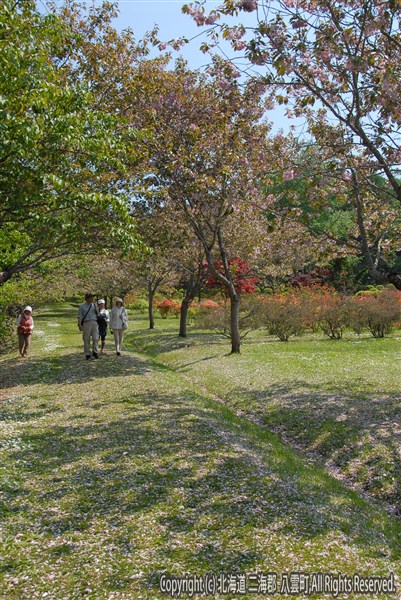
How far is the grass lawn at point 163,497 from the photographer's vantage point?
4.88 m

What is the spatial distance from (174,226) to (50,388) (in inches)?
410

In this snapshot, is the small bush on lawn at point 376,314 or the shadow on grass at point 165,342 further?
the small bush on lawn at point 376,314

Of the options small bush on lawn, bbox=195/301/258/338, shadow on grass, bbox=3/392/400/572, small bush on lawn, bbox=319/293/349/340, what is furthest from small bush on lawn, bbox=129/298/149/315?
shadow on grass, bbox=3/392/400/572

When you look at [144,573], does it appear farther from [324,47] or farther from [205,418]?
[324,47]

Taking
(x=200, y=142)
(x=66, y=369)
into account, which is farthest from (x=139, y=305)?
(x=200, y=142)

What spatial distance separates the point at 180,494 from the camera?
21.9 ft

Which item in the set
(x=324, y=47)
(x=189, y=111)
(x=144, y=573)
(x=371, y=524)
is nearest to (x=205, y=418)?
(x=371, y=524)

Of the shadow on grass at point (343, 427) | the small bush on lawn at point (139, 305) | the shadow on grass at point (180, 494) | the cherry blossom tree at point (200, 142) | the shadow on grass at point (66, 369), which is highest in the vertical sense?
the cherry blossom tree at point (200, 142)

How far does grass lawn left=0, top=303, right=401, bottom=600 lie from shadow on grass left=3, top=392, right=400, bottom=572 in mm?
23

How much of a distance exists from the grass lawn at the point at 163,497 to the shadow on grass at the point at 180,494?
23 millimetres

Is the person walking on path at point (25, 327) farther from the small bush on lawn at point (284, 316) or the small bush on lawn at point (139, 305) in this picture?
the small bush on lawn at point (139, 305)

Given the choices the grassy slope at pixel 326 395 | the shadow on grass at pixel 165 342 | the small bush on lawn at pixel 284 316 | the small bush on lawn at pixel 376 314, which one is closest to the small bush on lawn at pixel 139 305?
the shadow on grass at pixel 165 342

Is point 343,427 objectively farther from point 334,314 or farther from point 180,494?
point 334,314

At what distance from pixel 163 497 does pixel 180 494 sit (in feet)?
0.83
